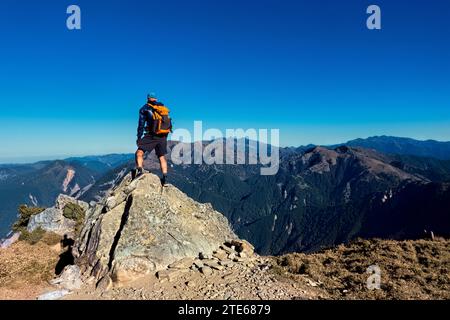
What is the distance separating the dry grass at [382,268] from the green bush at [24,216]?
1285 inches

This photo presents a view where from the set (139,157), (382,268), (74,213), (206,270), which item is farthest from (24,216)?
(382,268)

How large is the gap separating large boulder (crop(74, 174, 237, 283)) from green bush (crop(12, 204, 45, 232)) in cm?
2213

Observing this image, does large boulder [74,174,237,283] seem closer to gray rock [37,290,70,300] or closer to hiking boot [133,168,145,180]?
hiking boot [133,168,145,180]

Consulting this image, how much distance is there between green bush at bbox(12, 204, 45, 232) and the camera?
4169 centimetres

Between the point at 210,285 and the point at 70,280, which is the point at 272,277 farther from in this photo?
the point at 70,280

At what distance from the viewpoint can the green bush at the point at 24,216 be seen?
41.7 meters

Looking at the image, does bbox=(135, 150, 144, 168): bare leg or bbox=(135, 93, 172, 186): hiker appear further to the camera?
bbox=(135, 150, 144, 168): bare leg

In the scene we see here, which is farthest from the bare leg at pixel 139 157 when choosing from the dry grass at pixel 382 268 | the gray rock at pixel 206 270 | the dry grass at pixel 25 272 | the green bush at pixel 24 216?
the green bush at pixel 24 216

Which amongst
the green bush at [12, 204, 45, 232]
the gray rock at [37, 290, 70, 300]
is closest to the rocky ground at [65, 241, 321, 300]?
the gray rock at [37, 290, 70, 300]

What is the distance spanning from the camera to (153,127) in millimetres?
21156

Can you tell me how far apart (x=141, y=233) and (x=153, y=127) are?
5980 millimetres

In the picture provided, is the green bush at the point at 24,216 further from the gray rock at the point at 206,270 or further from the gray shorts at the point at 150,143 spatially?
the gray rock at the point at 206,270

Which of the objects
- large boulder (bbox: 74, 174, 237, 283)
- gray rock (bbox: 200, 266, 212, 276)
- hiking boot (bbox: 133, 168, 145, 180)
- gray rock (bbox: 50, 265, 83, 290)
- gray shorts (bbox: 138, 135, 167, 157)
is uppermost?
gray shorts (bbox: 138, 135, 167, 157)

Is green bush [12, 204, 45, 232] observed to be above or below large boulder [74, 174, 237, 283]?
below
